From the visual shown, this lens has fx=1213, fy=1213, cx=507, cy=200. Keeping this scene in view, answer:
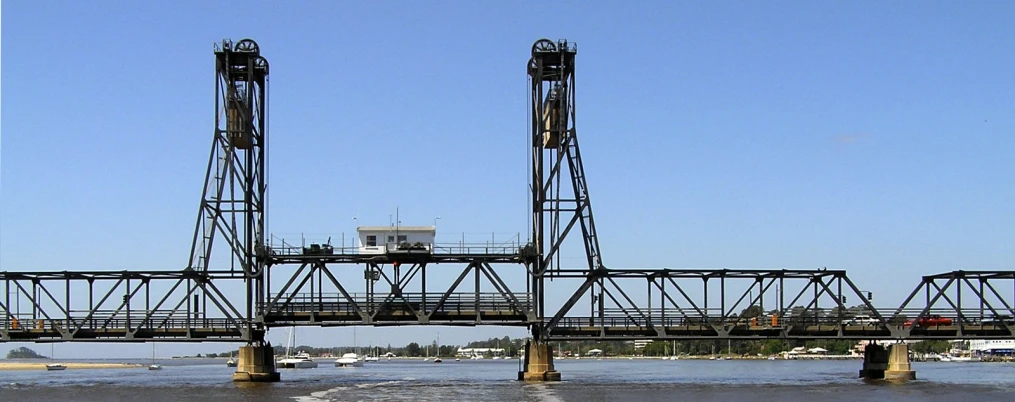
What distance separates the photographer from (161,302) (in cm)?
6512

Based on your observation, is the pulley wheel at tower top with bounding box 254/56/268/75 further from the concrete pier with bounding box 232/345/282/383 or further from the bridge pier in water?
the bridge pier in water

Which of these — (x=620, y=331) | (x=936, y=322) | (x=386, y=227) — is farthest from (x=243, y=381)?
(x=936, y=322)

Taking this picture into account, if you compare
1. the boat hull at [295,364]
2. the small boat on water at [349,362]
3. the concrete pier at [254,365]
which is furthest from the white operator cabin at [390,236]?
the small boat on water at [349,362]

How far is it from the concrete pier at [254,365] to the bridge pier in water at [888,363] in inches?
1385

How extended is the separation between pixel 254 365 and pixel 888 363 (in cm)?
3643

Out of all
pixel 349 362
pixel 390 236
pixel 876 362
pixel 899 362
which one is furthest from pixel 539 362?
pixel 349 362

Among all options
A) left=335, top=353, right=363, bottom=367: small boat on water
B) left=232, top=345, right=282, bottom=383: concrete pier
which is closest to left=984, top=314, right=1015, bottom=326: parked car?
left=232, top=345, right=282, bottom=383: concrete pier

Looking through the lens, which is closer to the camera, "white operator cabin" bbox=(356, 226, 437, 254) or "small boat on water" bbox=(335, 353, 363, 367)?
"white operator cabin" bbox=(356, 226, 437, 254)

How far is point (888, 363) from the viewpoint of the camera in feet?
232

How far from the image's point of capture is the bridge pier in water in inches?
2729

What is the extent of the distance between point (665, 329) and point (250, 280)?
74.3 ft

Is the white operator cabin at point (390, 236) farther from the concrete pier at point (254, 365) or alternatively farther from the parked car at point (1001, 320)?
the parked car at point (1001, 320)

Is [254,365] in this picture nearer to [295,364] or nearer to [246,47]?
[246,47]

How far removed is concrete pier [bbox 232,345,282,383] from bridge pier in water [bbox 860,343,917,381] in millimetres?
35177
